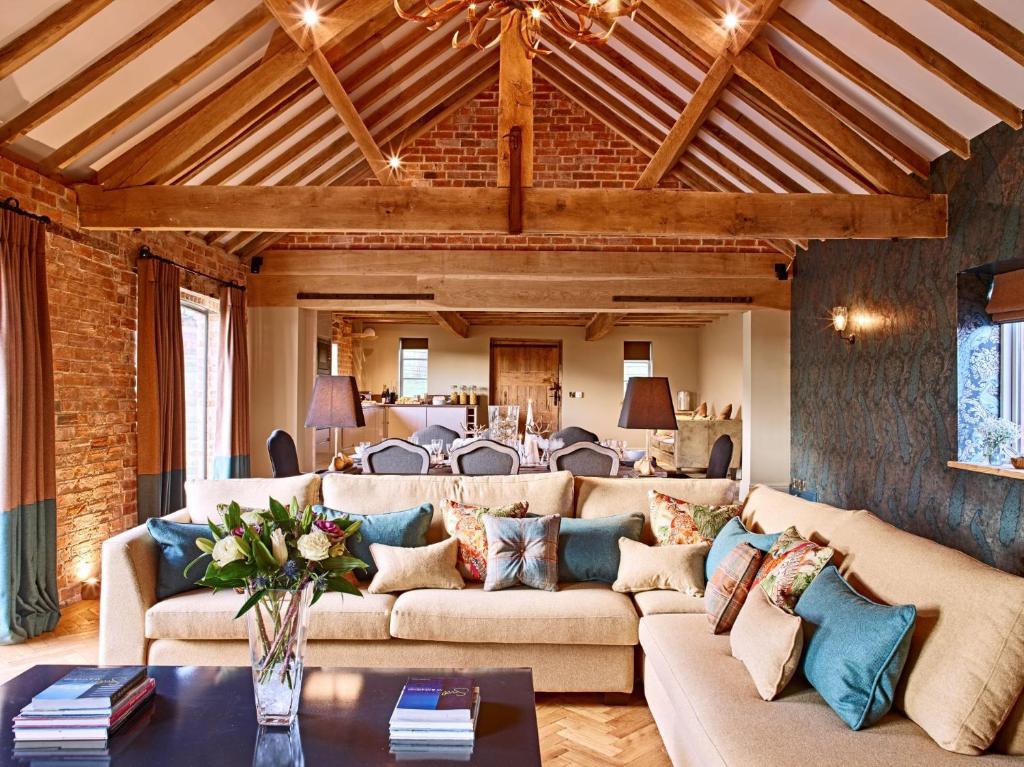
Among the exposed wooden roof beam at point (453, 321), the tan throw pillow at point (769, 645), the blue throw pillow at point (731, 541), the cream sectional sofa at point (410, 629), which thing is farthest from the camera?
the exposed wooden roof beam at point (453, 321)

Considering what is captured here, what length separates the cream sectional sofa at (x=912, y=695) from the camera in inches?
71.1

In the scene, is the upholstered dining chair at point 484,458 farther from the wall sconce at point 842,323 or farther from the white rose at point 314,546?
the white rose at point 314,546

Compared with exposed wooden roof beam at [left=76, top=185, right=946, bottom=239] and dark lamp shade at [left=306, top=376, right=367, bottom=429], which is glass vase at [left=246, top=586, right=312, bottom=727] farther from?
exposed wooden roof beam at [left=76, top=185, right=946, bottom=239]

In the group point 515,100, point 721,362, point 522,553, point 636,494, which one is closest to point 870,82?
point 515,100

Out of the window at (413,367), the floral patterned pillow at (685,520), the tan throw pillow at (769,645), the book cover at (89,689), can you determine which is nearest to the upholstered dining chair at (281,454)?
the floral patterned pillow at (685,520)

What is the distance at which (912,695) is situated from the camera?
198 cm

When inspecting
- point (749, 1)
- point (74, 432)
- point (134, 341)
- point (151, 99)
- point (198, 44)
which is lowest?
point (74, 432)

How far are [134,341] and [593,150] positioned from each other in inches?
187

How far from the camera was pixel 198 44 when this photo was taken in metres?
4.41

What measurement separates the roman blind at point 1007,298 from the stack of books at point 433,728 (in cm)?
413

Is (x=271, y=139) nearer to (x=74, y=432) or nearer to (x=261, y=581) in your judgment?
(x=74, y=432)

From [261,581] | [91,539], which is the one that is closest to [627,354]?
[91,539]

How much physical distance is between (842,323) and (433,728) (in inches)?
222

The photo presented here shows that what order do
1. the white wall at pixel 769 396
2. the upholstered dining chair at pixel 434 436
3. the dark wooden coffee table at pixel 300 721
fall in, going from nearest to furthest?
1. the dark wooden coffee table at pixel 300 721
2. the upholstered dining chair at pixel 434 436
3. the white wall at pixel 769 396
